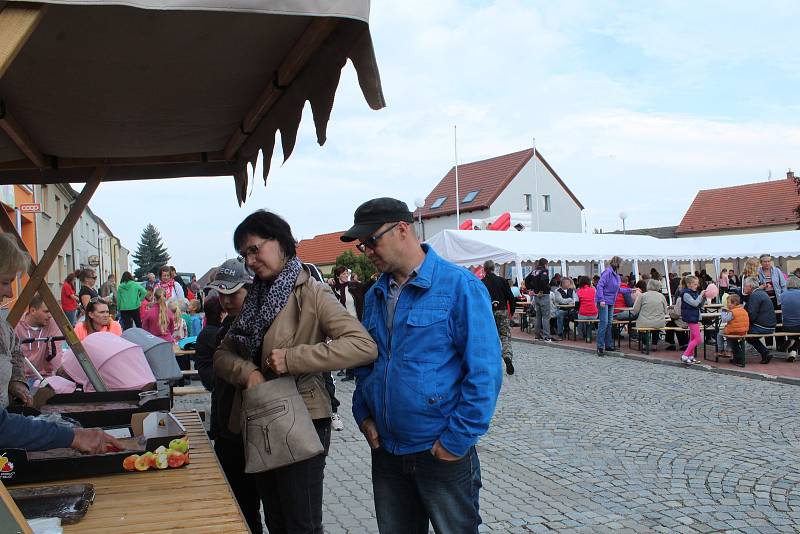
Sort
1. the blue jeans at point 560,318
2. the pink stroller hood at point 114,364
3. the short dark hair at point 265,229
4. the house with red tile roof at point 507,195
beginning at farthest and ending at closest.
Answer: the house with red tile roof at point 507,195 → the blue jeans at point 560,318 → the pink stroller hood at point 114,364 → the short dark hair at point 265,229

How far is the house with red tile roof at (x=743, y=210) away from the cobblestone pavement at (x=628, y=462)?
41828mm

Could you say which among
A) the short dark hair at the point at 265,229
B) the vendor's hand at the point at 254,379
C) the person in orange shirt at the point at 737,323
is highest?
the short dark hair at the point at 265,229

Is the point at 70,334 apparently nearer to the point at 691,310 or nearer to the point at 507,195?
the point at 691,310

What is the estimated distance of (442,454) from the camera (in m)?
2.45

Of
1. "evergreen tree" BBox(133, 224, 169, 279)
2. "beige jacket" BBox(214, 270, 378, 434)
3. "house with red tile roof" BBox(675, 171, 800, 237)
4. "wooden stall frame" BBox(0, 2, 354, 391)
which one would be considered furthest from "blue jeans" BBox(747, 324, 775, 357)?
"evergreen tree" BBox(133, 224, 169, 279)

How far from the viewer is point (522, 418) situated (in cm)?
793

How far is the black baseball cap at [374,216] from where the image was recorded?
8.48ft

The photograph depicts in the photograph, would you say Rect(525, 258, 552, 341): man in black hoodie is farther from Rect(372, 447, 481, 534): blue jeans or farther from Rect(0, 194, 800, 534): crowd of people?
Rect(372, 447, 481, 534): blue jeans

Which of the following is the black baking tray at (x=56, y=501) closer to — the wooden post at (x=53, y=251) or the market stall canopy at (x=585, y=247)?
the wooden post at (x=53, y=251)

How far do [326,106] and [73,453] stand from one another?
1.65 meters

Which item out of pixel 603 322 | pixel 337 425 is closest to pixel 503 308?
pixel 603 322

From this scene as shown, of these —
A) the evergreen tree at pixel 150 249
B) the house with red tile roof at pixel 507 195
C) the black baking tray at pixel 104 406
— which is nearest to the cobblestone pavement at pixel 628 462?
the black baking tray at pixel 104 406

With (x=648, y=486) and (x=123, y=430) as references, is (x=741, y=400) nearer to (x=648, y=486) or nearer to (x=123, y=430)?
(x=648, y=486)

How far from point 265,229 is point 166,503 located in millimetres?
1070
